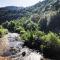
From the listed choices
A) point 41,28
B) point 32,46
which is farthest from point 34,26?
point 32,46

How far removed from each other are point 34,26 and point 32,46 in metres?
28.6

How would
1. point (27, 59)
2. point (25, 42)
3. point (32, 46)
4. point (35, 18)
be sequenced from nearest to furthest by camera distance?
point (27, 59) < point (32, 46) < point (25, 42) < point (35, 18)

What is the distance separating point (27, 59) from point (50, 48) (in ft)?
15.9

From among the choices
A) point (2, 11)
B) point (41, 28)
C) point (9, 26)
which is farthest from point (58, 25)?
point (2, 11)

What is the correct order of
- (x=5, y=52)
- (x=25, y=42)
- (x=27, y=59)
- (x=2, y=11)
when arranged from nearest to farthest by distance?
1. (x=27, y=59)
2. (x=5, y=52)
3. (x=25, y=42)
4. (x=2, y=11)

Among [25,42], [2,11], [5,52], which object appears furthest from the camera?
[2,11]

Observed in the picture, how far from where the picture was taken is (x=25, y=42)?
49281 millimetres

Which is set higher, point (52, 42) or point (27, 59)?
point (52, 42)

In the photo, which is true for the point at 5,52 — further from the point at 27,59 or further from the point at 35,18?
the point at 35,18

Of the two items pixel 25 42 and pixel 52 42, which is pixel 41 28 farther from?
pixel 52 42

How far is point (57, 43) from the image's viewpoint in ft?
116

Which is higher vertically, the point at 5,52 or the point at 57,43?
the point at 57,43

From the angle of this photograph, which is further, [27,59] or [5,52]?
[5,52]

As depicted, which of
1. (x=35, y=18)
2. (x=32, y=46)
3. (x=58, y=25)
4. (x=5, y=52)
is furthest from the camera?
(x=35, y=18)
